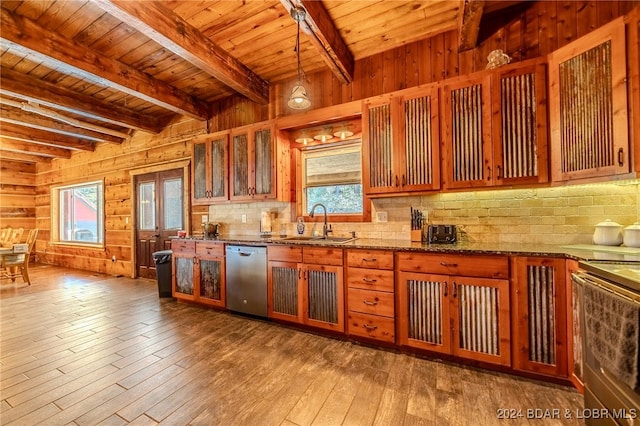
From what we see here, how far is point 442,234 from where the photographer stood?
8.22ft

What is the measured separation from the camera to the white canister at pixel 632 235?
187cm

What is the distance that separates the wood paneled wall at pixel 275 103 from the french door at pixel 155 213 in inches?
10.2

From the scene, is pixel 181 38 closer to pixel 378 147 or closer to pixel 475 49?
pixel 378 147

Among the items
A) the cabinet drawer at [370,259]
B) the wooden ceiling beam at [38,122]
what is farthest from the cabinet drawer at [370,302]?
the wooden ceiling beam at [38,122]

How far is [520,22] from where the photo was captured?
7.95ft

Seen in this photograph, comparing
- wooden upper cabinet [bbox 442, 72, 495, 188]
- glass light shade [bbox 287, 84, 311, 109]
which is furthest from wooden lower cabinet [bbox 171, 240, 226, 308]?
wooden upper cabinet [bbox 442, 72, 495, 188]

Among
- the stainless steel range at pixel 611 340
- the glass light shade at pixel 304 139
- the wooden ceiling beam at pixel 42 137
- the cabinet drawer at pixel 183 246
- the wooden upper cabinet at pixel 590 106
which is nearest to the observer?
the stainless steel range at pixel 611 340

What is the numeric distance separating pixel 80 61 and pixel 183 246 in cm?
233

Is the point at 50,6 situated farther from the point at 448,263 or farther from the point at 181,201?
the point at 448,263

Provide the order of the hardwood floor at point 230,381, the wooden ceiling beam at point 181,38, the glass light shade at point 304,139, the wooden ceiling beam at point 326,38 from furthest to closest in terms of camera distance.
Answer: the glass light shade at point 304,139, the wooden ceiling beam at point 326,38, the wooden ceiling beam at point 181,38, the hardwood floor at point 230,381

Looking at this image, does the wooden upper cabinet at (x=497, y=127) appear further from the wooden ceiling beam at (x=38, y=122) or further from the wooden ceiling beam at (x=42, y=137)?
→ the wooden ceiling beam at (x=42, y=137)

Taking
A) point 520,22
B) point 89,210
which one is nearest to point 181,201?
point 89,210

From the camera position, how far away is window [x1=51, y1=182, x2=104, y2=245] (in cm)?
Result: 652

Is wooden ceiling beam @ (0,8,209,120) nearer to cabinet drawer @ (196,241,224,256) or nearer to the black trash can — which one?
cabinet drawer @ (196,241,224,256)
